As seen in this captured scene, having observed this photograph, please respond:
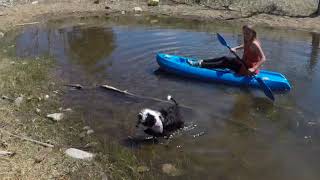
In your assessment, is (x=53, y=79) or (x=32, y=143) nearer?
(x=32, y=143)

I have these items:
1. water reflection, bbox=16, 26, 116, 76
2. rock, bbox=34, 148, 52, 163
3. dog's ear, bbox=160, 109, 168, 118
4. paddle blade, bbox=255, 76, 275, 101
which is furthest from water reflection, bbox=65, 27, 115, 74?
rock, bbox=34, 148, 52, 163

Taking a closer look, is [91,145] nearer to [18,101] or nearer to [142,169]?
[142,169]

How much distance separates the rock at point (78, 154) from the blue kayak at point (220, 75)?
442 centimetres

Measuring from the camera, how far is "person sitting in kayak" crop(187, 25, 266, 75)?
34.1 feet

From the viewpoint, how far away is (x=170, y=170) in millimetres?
6668

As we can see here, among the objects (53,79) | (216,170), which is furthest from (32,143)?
(53,79)

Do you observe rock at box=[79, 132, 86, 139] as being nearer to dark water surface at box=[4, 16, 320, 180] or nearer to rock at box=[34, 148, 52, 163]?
dark water surface at box=[4, 16, 320, 180]

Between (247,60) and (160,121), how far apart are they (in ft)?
13.8

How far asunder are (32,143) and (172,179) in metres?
2.21

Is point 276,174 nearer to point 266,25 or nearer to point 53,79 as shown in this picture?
point 53,79

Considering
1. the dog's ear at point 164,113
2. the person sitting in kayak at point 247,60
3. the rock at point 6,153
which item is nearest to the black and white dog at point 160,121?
the dog's ear at point 164,113

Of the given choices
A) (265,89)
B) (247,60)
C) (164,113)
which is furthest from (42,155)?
(247,60)

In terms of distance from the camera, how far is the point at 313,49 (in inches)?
524

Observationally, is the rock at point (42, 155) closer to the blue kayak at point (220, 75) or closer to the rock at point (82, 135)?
the rock at point (82, 135)
